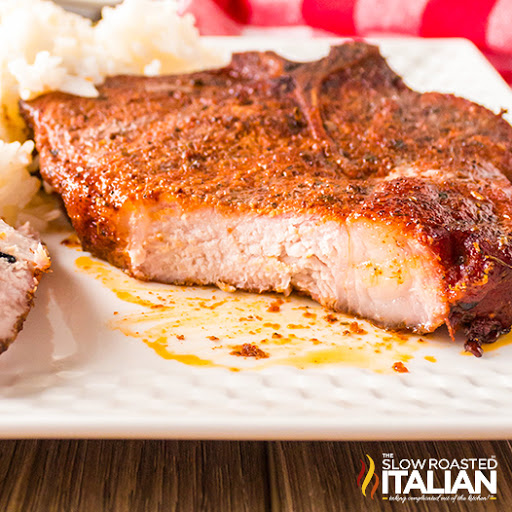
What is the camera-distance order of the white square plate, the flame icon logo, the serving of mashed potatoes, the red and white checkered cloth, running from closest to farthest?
the white square plate < the flame icon logo < the serving of mashed potatoes < the red and white checkered cloth

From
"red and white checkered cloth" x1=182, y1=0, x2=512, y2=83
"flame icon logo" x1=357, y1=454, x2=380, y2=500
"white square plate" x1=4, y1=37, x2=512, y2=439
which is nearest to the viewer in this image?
"white square plate" x1=4, y1=37, x2=512, y2=439

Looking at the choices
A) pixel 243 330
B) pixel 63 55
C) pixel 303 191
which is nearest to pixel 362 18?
pixel 63 55

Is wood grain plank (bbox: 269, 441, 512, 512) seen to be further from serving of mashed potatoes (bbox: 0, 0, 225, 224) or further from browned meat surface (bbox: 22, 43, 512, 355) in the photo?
serving of mashed potatoes (bbox: 0, 0, 225, 224)

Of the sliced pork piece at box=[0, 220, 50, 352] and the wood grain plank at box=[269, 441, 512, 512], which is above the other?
the sliced pork piece at box=[0, 220, 50, 352]

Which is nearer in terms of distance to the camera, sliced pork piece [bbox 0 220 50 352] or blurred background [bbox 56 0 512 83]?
sliced pork piece [bbox 0 220 50 352]

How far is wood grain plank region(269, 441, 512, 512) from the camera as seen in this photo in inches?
91.3

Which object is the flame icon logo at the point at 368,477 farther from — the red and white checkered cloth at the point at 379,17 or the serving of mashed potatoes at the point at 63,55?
the red and white checkered cloth at the point at 379,17

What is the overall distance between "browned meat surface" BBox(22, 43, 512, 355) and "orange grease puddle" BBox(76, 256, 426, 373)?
9 cm

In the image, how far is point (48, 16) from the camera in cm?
433

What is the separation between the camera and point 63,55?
412cm

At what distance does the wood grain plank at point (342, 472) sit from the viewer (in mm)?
2318

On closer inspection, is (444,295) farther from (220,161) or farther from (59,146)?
(59,146)

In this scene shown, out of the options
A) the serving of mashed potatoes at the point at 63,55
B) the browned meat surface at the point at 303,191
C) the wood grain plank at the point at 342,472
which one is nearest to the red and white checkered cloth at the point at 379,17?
the serving of mashed potatoes at the point at 63,55

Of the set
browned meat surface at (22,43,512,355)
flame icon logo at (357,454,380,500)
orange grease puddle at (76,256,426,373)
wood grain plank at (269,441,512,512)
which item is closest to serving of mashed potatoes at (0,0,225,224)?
browned meat surface at (22,43,512,355)
